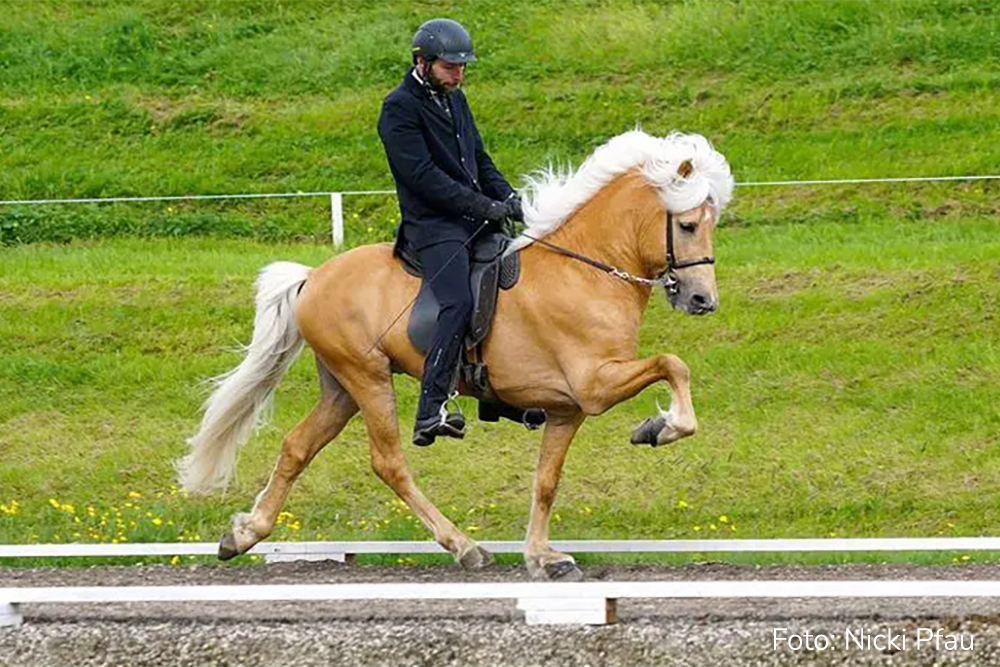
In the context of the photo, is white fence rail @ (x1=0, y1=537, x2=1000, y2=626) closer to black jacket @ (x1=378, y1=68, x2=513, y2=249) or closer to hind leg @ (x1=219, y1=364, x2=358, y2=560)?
hind leg @ (x1=219, y1=364, x2=358, y2=560)

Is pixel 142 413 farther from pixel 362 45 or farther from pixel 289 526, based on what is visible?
pixel 362 45

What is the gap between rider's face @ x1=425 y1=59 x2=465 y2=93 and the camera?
9.13 m

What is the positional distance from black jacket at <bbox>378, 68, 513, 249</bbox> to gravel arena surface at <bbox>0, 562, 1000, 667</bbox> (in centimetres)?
199

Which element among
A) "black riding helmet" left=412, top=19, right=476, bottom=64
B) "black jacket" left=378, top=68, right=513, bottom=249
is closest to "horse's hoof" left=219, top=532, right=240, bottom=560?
"black jacket" left=378, top=68, right=513, bottom=249

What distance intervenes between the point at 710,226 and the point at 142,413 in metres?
7.21

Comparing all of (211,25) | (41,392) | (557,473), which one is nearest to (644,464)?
(557,473)

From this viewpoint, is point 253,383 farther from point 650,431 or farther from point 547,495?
point 650,431

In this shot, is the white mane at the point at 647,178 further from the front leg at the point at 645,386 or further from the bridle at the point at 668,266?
the front leg at the point at 645,386

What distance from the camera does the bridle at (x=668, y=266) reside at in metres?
8.80

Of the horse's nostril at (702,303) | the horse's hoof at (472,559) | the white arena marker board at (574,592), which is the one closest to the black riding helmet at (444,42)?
the horse's nostril at (702,303)

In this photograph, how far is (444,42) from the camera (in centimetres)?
902

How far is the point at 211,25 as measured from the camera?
29.0 metres

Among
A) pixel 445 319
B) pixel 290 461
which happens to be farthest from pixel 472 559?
pixel 445 319

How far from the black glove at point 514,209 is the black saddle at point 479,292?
0.43 feet
